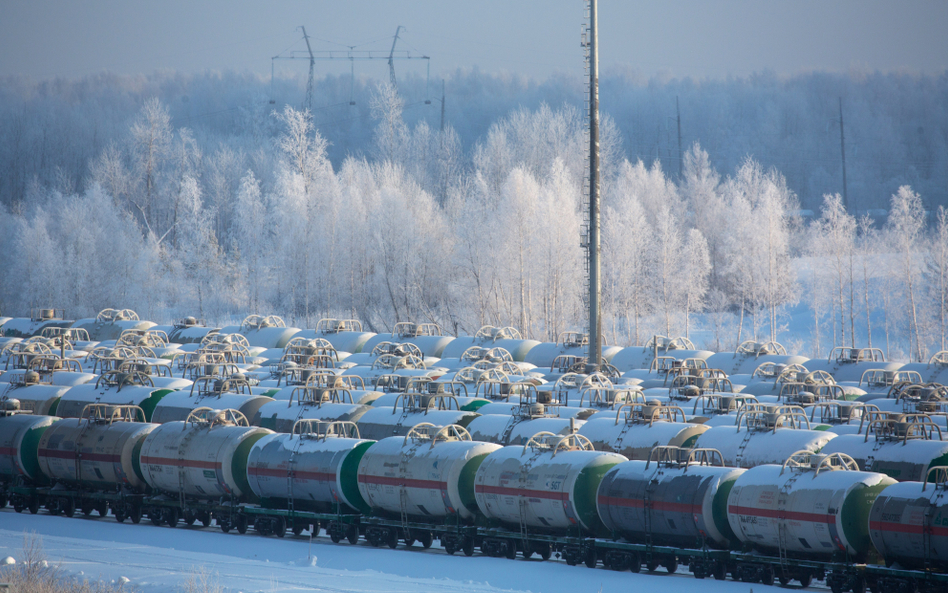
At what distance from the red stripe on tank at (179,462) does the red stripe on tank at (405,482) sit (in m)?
5.59

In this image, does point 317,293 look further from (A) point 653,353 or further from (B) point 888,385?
(B) point 888,385

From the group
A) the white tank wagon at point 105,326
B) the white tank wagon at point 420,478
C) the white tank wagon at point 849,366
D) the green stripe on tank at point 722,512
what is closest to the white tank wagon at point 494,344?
the white tank wagon at point 849,366

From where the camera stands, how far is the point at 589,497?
25016 mm

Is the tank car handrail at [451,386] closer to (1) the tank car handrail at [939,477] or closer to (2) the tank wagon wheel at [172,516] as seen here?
(2) the tank wagon wheel at [172,516]

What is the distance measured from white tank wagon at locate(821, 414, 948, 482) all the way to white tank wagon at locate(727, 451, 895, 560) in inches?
131

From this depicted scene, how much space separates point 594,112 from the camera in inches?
1769

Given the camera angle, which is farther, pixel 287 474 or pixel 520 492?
pixel 287 474

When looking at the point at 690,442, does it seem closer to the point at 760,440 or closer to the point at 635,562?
the point at 760,440

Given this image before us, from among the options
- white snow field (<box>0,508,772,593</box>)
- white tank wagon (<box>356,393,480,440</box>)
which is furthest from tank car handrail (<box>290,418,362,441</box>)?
white snow field (<box>0,508,772,593</box>)

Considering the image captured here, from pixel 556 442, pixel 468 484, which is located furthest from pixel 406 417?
pixel 556 442

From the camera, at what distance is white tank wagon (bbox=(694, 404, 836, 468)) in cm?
2736

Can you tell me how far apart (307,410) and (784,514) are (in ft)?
60.5

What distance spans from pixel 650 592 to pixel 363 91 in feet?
546

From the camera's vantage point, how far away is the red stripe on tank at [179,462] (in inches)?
1168
